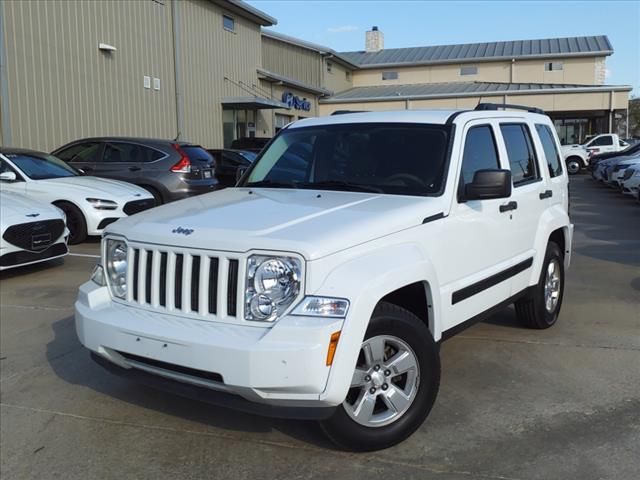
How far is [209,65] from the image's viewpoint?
77.4ft

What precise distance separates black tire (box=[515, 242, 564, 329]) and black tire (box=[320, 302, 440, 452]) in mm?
2048

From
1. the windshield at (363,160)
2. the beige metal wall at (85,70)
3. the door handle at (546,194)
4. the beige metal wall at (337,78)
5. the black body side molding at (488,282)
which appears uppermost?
the beige metal wall at (337,78)

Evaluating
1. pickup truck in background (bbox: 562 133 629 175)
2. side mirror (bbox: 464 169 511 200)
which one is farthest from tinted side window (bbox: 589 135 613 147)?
side mirror (bbox: 464 169 511 200)

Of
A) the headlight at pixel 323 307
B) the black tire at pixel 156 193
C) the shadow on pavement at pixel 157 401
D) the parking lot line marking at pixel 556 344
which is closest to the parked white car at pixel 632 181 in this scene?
the black tire at pixel 156 193

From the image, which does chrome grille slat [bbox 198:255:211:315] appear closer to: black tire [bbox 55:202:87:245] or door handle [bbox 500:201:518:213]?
door handle [bbox 500:201:518:213]

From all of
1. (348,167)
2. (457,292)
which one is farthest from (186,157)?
(457,292)

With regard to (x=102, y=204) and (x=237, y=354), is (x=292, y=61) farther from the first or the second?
(x=237, y=354)

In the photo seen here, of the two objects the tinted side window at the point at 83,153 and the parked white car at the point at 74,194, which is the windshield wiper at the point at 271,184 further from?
the tinted side window at the point at 83,153

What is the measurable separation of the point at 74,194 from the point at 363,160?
6.81 m

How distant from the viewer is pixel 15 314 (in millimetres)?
6441

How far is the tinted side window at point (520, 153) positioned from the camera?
5109mm

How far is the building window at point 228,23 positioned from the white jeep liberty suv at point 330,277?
840 inches

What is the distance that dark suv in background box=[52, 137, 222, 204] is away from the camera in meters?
12.4

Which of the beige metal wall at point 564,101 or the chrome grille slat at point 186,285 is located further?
the beige metal wall at point 564,101
